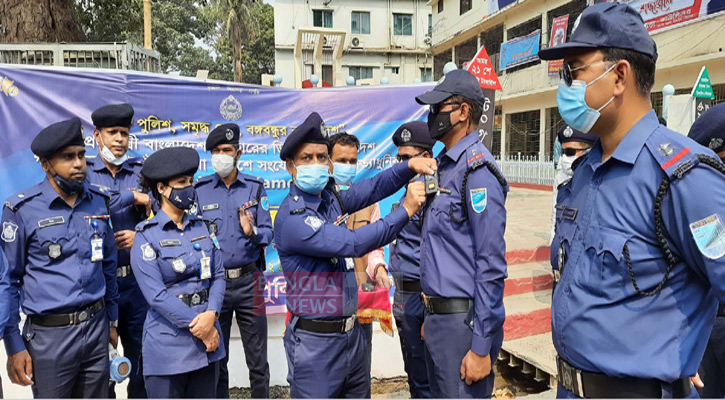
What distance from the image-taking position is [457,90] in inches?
94.8

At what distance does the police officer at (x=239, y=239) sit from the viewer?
3789mm

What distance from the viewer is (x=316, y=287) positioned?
2.48 metres

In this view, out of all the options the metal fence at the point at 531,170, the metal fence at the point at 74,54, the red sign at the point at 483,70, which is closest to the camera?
the red sign at the point at 483,70

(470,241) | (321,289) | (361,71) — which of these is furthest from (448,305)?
(361,71)

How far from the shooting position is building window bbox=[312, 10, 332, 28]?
2808 centimetres

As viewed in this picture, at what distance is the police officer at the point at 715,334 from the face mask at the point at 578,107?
1318 mm

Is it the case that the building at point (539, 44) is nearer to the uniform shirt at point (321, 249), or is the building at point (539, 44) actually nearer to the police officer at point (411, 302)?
the police officer at point (411, 302)

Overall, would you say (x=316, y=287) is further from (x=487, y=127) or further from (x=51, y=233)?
(x=487, y=127)

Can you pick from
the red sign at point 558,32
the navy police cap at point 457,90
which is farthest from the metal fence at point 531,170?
the navy police cap at point 457,90

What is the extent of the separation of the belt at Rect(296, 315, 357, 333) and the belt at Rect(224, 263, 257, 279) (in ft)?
4.96

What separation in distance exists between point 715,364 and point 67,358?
3.68 m

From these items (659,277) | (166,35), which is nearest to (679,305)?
(659,277)

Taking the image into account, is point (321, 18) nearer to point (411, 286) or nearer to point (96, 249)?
point (411, 286)

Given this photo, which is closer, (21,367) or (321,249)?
(321,249)
